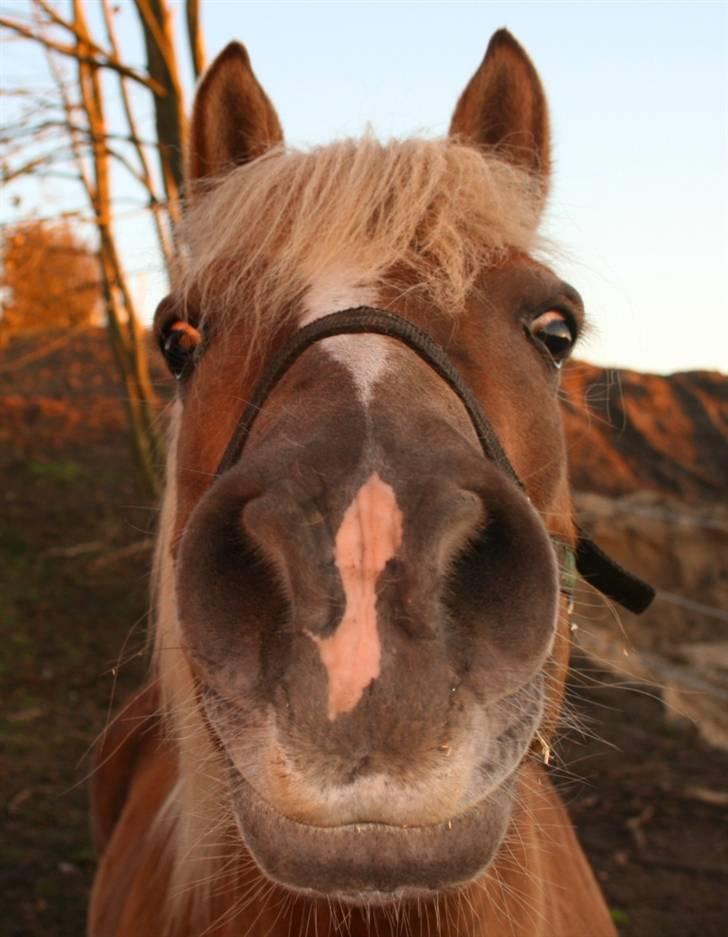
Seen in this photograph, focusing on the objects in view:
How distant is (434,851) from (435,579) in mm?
478

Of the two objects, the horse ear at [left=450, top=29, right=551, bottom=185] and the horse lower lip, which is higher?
the horse ear at [left=450, top=29, right=551, bottom=185]

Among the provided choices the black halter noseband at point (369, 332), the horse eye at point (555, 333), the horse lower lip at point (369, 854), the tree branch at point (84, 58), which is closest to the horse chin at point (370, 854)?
the horse lower lip at point (369, 854)

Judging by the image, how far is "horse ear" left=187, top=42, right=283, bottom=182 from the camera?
2.68m

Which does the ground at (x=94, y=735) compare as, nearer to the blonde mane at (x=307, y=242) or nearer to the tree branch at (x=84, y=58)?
the blonde mane at (x=307, y=242)

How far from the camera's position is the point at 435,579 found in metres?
1.30

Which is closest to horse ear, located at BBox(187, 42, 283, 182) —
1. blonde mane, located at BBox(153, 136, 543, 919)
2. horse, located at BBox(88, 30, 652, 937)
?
horse, located at BBox(88, 30, 652, 937)

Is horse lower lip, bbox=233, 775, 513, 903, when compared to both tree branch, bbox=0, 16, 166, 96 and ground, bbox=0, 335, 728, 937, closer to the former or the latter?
ground, bbox=0, 335, 728, 937

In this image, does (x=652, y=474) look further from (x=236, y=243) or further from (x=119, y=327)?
(x=236, y=243)

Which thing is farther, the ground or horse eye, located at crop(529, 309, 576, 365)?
the ground

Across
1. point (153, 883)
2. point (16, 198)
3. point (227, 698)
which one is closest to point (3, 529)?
point (16, 198)

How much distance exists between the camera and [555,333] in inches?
88.5

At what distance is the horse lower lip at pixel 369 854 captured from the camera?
1367 mm

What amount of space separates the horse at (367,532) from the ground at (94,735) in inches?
16.5

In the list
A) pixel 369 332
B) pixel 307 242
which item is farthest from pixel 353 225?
pixel 369 332
